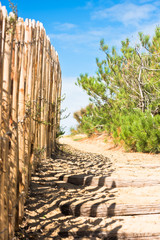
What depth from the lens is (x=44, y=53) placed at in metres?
4.30

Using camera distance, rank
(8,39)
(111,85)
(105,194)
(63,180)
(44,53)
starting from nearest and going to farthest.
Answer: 1. (8,39)
2. (105,194)
3. (63,180)
4. (44,53)
5. (111,85)

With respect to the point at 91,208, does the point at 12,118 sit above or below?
above

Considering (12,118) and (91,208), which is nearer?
(12,118)

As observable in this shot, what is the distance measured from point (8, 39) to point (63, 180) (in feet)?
7.55

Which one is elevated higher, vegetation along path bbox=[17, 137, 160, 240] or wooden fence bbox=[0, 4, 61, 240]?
wooden fence bbox=[0, 4, 61, 240]

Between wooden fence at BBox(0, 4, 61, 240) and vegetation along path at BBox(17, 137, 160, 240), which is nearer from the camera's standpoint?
wooden fence at BBox(0, 4, 61, 240)

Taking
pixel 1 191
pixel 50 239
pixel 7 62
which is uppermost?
pixel 7 62

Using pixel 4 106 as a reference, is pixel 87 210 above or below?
below

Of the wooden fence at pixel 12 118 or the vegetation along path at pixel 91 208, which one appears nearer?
the wooden fence at pixel 12 118

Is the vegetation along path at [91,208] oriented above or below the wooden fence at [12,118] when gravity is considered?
below

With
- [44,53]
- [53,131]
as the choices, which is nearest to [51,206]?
[44,53]

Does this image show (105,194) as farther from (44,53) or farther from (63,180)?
(44,53)

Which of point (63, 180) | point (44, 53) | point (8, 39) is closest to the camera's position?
point (8, 39)

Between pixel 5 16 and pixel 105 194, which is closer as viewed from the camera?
pixel 5 16
